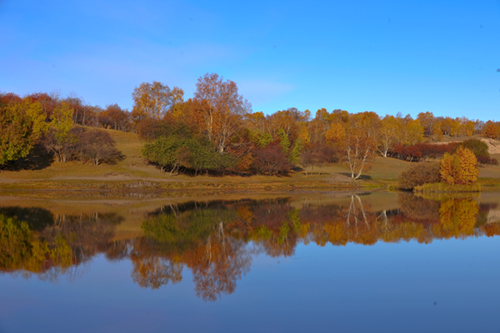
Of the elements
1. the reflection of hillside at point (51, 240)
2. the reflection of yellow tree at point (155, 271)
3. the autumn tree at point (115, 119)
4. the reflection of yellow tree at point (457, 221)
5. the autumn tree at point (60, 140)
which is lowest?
the reflection of hillside at point (51, 240)

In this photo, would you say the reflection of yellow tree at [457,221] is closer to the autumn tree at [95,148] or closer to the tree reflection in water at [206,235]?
the tree reflection in water at [206,235]

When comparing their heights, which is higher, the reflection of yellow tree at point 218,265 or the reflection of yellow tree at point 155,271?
the reflection of yellow tree at point 218,265

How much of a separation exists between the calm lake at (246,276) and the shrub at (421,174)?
28133 millimetres

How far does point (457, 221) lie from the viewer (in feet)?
70.2

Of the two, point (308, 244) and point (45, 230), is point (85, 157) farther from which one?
point (308, 244)

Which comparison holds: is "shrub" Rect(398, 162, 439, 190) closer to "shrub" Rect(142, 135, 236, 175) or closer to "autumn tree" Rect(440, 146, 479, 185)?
"autumn tree" Rect(440, 146, 479, 185)

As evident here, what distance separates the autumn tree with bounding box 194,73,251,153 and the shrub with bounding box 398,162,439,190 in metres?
23.3

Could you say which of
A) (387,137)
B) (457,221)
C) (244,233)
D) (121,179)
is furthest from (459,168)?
(387,137)

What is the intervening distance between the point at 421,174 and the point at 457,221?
2704cm

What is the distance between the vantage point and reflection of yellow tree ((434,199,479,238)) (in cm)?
1779

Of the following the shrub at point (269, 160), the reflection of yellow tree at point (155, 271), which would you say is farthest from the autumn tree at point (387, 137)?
the reflection of yellow tree at point (155, 271)

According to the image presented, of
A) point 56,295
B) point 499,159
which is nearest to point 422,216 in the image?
point 56,295

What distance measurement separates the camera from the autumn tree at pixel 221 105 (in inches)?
2306

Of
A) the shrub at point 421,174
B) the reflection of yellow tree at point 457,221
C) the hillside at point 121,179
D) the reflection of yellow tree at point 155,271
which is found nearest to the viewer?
the reflection of yellow tree at point 155,271
